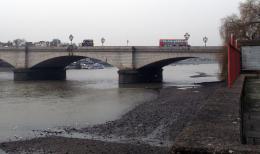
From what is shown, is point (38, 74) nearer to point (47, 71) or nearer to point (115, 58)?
point (47, 71)

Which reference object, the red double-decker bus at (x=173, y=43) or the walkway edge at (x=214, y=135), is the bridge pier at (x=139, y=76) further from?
the walkway edge at (x=214, y=135)

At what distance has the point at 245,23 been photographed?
37594mm

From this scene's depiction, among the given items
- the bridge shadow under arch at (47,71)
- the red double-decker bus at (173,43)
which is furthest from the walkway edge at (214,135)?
the bridge shadow under arch at (47,71)

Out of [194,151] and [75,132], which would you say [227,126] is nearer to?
[194,151]

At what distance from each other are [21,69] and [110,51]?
14265 mm

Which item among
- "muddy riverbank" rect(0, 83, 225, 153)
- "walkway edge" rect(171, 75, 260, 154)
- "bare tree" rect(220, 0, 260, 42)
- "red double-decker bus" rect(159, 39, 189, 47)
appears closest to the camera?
"walkway edge" rect(171, 75, 260, 154)

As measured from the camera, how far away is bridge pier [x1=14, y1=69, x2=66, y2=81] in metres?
55.5

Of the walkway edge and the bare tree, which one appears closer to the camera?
the walkway edge

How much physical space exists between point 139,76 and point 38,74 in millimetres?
17230

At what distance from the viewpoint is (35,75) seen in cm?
5697

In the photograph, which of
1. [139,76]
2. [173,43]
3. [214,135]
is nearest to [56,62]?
[139,76]

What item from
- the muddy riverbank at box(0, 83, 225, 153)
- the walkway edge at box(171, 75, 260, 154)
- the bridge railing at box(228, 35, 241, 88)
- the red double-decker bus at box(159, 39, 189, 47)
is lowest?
→ the muddy riverbank at box(0, 83, 225, 153)

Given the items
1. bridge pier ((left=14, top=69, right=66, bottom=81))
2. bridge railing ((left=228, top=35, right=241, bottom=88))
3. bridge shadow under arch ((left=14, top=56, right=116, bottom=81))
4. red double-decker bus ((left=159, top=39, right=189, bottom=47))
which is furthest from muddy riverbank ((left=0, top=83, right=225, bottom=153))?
bridge pier ((left=14, top=69, right=66, bottom=81))

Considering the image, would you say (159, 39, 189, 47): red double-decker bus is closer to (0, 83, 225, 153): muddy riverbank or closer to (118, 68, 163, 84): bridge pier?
(118, 68, 163, 84): bridge pier
